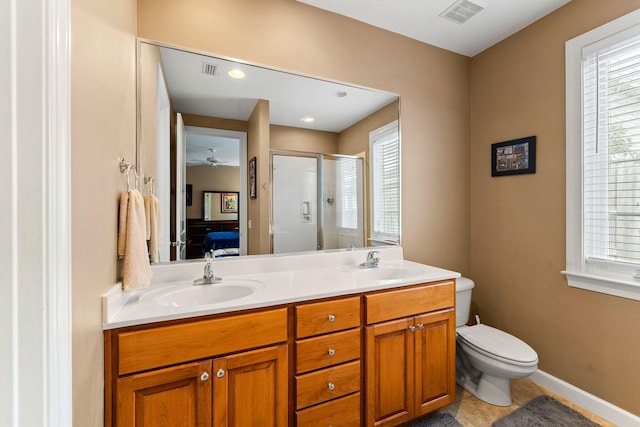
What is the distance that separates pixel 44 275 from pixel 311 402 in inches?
44.9

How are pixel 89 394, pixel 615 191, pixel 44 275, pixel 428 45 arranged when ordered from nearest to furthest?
pixel 44 275 → pixel 89 394 → pixel 615 191 → pixel 428 45

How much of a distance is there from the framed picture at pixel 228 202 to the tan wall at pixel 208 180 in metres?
0.04

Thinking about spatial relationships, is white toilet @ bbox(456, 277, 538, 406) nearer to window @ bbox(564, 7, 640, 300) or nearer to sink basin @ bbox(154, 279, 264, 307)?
window @ bbox(564, 7, 640, 300)

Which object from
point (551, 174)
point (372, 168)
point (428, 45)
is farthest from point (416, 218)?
point (428, 45)

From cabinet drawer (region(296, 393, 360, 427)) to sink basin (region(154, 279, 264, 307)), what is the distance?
60cm

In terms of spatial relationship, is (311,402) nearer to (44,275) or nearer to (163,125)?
(44,275)

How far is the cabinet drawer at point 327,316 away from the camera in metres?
1.28

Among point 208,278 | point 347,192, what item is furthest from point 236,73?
point 208,278

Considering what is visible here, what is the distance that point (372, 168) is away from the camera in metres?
2.15

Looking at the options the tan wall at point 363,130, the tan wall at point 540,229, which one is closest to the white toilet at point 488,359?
the tan wall at point 540,229

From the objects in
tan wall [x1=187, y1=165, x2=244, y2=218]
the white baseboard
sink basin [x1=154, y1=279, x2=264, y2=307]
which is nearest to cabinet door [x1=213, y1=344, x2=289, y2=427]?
sink basin [x1=154, y1=279, x2=264, y2=307]

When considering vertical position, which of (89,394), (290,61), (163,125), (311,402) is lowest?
(311,402)

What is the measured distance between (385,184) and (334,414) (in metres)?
1.52

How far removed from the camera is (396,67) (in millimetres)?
2176
